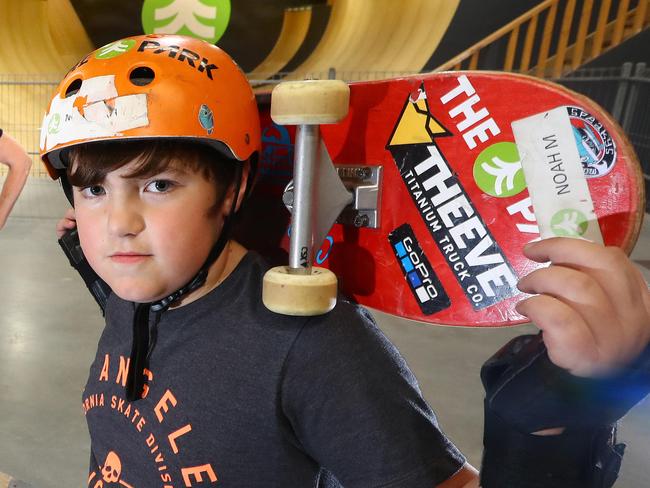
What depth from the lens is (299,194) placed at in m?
0.67

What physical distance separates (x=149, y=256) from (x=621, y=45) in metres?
6.13

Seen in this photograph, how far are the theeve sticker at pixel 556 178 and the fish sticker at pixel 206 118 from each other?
0.41 meters

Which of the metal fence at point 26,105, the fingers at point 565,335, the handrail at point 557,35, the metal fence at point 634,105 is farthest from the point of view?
the metal fence at point 26,105

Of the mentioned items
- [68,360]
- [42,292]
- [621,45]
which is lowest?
[68,360]

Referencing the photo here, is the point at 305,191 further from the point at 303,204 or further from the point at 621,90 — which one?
the point at 621,90

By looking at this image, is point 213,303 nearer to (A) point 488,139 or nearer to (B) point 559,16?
(A) point 488,139

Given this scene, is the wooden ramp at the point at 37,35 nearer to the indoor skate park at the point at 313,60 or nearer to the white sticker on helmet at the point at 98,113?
the indoor skate park at the point at 313,60

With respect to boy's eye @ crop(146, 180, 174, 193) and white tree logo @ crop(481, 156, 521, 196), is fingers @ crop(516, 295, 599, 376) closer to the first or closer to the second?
white tree logo @ crop(481, 156, 521, 196)

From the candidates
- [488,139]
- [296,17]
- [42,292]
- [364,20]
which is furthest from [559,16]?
[488,139]

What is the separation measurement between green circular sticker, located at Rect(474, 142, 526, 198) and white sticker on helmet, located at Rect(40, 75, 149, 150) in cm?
45

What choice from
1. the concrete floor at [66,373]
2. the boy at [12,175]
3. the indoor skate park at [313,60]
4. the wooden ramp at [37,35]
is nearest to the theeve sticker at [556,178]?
the concrete floor at [66,373]

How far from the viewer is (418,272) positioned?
827mm

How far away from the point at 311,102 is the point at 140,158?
25cm

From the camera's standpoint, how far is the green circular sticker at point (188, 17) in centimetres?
597
